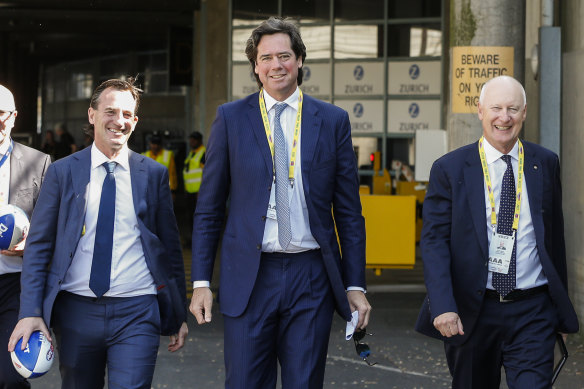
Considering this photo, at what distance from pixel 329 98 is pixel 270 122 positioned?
49.0 feet

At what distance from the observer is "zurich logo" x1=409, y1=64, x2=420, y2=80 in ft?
60.4

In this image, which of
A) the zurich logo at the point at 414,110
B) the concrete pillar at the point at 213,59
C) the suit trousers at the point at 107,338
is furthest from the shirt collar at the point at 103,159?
the concrete pillar at the point at 213,59

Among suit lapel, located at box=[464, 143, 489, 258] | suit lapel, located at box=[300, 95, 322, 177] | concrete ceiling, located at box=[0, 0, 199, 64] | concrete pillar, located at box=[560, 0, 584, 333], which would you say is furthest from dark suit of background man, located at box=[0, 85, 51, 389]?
concrete ceiling, located at box=[0, 0, 199, 64]

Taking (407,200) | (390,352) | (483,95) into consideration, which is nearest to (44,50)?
(407,200)

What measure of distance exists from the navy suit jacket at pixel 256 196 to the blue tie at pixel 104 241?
0.36m

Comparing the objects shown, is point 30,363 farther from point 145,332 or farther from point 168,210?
point 168,210

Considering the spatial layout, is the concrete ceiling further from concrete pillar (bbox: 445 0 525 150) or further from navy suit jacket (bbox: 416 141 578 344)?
navy suit jacket (bbox: 416 141 578 344)

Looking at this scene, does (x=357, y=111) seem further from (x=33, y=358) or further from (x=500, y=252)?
(x=33, y=358)

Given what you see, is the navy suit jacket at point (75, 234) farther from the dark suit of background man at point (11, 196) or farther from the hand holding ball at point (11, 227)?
the dark suit of background man at point (11, 196)

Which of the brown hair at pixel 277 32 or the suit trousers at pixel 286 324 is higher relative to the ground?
the brown hair at pixel 277 32

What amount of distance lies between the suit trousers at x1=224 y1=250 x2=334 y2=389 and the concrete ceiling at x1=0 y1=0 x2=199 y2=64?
18.3 meters

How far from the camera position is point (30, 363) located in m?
4.05

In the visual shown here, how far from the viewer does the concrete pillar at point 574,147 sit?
26.3ft

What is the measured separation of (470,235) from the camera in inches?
174
